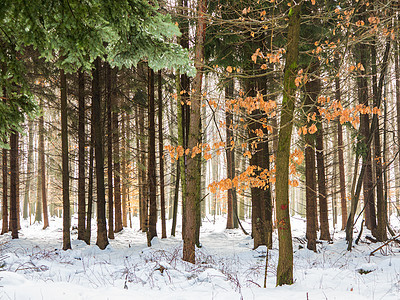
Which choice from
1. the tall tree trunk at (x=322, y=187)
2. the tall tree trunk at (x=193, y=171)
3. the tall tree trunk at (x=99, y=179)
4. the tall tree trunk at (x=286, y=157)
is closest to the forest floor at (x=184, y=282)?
the tall tree trunk at (x=286, y=157)

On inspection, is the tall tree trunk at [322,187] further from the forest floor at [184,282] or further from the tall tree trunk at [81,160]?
the tall tree trunk at [81,160]

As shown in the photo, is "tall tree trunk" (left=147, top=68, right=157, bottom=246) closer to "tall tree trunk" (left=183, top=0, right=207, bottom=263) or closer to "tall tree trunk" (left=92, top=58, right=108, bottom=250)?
"tall tree trunk" (left=92, top=58, right=108, bottom=250)

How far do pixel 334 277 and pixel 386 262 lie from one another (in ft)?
6.58

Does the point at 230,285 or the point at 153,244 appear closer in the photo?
the point at 230,285

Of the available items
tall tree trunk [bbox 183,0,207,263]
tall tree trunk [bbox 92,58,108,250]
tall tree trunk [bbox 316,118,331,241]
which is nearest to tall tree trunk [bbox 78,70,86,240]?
tall tree trunk [bbox 92,58,108,250]

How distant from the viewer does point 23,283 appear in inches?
174

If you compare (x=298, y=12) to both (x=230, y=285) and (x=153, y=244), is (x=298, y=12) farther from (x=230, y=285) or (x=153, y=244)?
(x=153, y=244)

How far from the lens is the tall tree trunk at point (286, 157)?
5.08m

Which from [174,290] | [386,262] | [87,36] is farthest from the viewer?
[386,262]

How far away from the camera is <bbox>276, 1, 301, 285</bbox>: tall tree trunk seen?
508cm

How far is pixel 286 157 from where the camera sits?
204 inches

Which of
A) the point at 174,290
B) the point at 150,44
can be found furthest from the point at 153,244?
the point at 150,44

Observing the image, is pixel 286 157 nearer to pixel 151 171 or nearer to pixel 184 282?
pixel 184 282

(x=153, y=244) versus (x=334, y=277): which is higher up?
(x=334, y=277)
